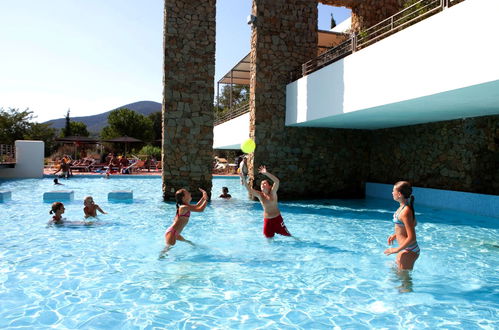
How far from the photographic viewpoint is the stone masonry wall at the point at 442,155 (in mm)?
11953

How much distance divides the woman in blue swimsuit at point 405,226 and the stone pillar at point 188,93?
971cm

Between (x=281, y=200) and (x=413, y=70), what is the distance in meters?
7.71

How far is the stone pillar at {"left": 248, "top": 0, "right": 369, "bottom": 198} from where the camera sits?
1402cm

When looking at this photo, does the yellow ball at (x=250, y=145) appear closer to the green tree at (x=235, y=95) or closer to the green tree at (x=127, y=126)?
the green tree at (x=235, y=95)

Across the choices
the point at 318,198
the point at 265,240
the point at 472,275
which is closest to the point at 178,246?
the point at 265,240

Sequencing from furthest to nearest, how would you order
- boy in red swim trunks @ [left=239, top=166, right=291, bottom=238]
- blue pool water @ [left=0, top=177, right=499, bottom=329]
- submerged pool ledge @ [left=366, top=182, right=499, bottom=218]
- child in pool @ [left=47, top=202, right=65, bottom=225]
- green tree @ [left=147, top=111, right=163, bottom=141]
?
green tree @ [left=147, top=111, right=163, bottom=141]
submerged pool ledge @ [left=366, top=182, right=499, bottom=218]
child in pool @ [left=47, top=202, right=65, bottom=225]
boy in red swim trunks @ [left=239, top=166, right=291, bottom=238]
blue pool water @ [left=0, top=177, right=499, bottom=329]

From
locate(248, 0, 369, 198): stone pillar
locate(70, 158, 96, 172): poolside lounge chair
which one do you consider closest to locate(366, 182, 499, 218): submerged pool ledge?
locate(248, 0, 369, 198): stone pillar

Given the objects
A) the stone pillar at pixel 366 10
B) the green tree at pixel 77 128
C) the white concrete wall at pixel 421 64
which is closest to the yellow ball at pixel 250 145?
the white concrete wall at pixel 421 64

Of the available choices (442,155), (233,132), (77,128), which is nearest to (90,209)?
(442,155)

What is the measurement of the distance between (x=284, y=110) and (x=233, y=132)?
7.25 m

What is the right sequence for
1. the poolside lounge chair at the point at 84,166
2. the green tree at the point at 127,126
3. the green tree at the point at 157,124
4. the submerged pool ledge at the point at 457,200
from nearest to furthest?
the submerged pool ledge at the point at 457,200, the poolside lounge chair at the point at 84,166, the green tree at the point at 127,126, the green tree at the point at 157,124

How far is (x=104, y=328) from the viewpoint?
4.05 m

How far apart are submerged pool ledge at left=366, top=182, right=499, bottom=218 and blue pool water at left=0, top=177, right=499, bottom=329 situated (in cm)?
124

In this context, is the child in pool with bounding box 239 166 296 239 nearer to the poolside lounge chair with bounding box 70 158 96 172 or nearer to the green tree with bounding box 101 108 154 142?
the poolside lounge chair with bounding box 70 158 96 172
